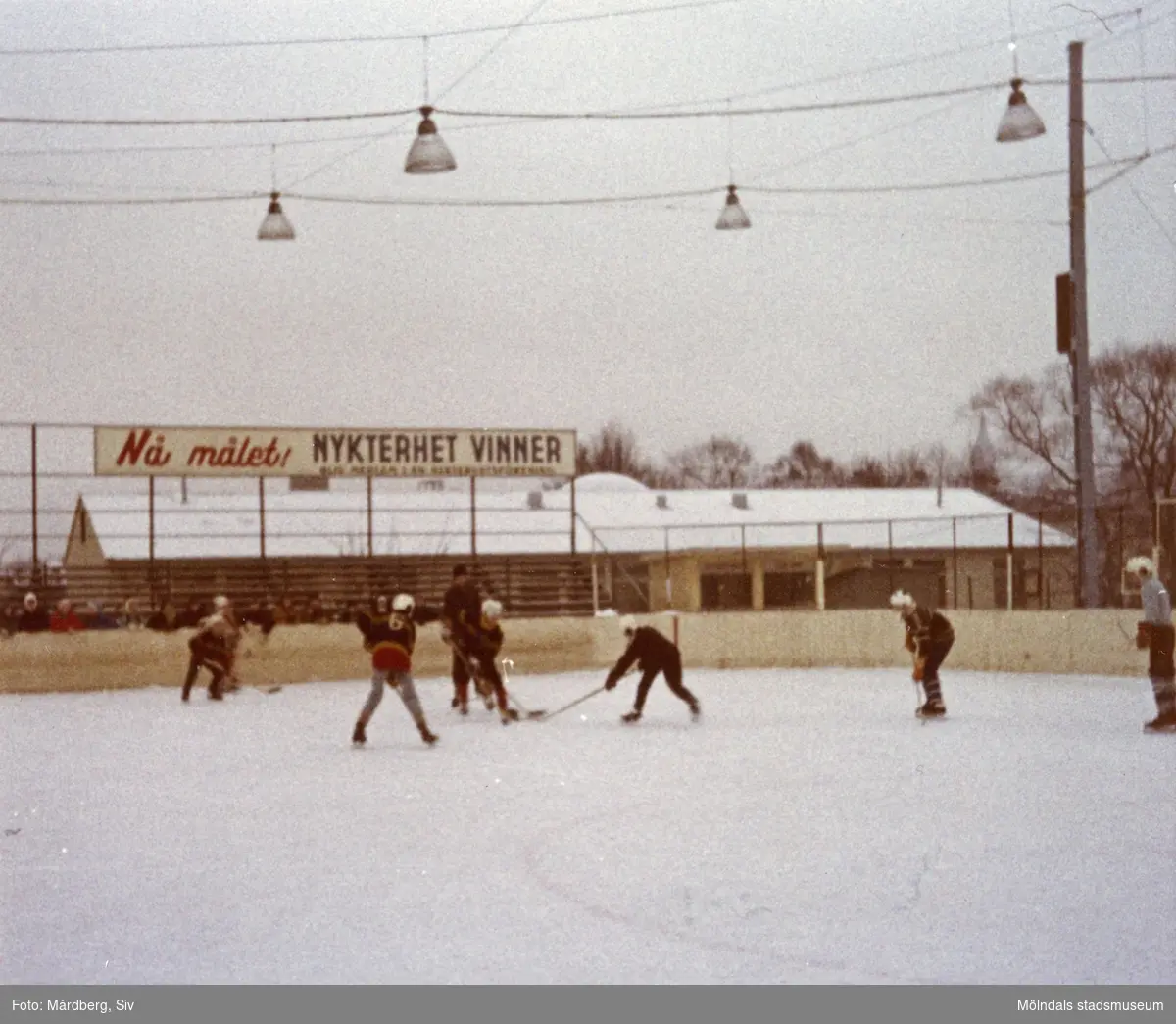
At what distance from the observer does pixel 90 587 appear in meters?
33.1

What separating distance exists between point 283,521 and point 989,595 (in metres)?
23.4

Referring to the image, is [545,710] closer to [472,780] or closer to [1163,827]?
[472,780]

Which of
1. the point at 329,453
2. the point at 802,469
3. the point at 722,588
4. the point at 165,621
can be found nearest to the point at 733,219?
the point at 165,621

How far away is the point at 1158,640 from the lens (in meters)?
16.8

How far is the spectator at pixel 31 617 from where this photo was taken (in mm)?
28688

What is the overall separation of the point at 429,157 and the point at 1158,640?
833cm

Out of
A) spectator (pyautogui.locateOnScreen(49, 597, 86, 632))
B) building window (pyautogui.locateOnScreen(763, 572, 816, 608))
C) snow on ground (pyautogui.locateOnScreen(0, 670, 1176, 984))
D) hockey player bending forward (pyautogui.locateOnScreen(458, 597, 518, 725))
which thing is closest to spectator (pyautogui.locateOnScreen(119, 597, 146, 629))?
spectator (pyautogui.locateOnScreen(49, 597, 86, 632))

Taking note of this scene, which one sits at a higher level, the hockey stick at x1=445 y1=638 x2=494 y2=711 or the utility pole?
the utility pole

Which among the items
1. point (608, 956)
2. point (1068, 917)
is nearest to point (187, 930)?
point (608, 956)

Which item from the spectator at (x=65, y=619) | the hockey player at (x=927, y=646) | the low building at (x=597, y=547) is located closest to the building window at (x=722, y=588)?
the low building at (x=597, y=547)

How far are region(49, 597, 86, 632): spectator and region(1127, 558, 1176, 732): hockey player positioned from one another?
59.9ft

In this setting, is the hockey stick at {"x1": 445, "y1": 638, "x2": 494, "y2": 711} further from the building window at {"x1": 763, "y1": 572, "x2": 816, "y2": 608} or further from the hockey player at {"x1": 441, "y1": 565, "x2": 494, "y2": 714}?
the building window at {"x1": 763, "y1": 572, "x2": 816, "y2": 608}

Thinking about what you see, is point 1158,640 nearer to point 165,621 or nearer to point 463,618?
point 463,618

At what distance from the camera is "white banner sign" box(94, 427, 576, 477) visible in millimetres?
33875
